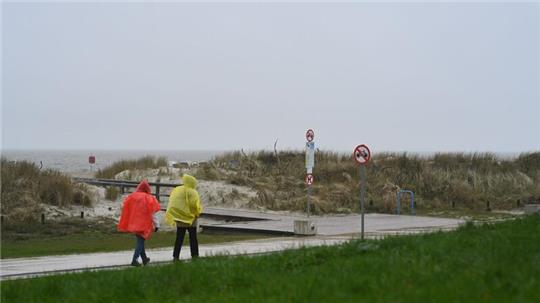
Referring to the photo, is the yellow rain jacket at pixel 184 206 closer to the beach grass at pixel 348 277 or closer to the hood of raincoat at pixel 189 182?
the hood of raincoat at pixel 189 182

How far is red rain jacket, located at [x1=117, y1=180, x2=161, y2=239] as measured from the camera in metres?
15.0

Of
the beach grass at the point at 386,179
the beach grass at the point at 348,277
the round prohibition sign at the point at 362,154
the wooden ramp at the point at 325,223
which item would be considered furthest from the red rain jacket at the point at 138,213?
the beach grass at the point at 386,179

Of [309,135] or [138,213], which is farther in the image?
[309,135]

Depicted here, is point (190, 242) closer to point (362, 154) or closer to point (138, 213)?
point (138, 213)

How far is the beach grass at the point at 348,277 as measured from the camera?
25.3 ft

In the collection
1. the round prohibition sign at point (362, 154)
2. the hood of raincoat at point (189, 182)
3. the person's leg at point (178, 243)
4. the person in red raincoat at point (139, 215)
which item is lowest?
the person's leg at point (178, 243)

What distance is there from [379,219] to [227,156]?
19.2 metres

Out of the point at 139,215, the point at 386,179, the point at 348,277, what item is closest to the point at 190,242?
the point at 139,215

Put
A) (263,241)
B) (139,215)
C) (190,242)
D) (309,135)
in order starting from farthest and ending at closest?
(309,135)
(263,241)
(190,242)
(139,215)

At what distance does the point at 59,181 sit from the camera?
30.0 metres

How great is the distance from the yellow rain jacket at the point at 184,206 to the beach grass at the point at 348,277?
326 cm

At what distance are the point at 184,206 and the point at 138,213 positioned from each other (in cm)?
95

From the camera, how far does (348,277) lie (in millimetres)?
8836

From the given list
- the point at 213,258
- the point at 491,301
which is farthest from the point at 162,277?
the point at 491,301
